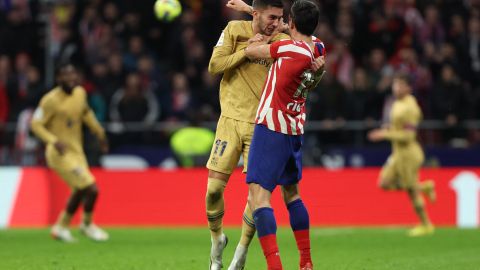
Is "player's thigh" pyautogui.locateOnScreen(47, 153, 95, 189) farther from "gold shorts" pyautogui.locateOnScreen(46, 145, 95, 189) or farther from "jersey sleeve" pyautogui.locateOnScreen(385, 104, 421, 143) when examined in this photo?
"jersey sleeve" pyautogui.locateOnScreen(385, 104, 421, 143)

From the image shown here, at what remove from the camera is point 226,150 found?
368 inches

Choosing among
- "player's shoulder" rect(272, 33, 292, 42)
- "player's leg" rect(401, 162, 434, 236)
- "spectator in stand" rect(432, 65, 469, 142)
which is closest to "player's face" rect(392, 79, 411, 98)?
"player's leg" rect(401, 162, 434, 236)

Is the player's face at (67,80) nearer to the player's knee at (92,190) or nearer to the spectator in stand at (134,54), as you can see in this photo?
the player's knee at (92,190)

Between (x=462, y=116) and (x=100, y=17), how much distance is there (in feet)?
25.7

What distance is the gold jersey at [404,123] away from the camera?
56.2 feet

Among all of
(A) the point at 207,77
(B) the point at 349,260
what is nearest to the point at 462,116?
(A) the point at 207,77

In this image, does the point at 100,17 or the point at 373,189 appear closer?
the point at 373,189

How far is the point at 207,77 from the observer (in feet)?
68.7

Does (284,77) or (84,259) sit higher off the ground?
(284,77)

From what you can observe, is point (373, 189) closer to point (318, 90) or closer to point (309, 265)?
point (318, 90)

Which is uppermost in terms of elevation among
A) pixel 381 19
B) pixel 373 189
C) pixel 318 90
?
pixel 381 19

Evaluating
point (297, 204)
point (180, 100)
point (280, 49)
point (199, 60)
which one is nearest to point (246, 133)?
point (297, 204)

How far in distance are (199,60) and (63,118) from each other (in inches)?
265

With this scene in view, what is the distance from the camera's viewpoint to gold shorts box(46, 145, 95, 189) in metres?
15.3
